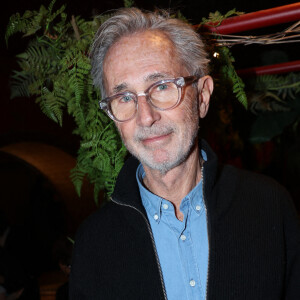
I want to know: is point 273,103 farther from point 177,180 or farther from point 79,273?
point 79,273

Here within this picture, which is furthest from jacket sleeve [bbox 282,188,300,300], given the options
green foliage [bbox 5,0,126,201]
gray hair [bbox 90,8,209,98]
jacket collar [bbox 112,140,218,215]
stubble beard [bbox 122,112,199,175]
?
green foliage [bbox 5,0,126,201]

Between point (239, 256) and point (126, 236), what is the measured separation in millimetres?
451

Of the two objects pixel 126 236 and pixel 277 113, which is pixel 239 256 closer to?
pixel 126 236

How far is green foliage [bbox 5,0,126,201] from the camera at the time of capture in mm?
1835

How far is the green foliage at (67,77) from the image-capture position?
1.83 m

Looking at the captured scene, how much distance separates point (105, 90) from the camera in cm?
174

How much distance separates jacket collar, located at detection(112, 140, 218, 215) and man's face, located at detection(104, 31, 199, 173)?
0.12 m

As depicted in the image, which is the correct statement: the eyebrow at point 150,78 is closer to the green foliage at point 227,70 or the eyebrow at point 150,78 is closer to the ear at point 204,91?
the ear at point 204,91

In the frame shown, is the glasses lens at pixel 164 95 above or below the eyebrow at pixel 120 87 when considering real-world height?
below

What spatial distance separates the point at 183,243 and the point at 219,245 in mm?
143

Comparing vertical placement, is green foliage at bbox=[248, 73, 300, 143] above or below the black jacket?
above

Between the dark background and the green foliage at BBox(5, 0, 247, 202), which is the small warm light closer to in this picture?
the green foliage at BBox(5, 0, 247, 202)

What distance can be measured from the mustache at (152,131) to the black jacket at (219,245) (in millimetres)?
228

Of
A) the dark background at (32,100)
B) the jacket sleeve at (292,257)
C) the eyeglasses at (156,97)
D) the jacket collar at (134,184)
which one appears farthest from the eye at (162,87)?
the dark background at (32,100)
